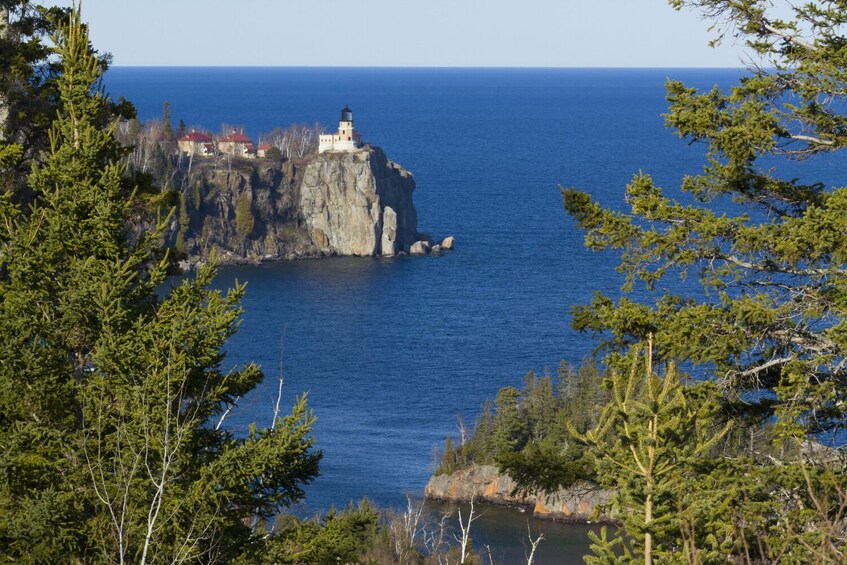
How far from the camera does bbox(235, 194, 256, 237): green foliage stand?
126688 millimetres

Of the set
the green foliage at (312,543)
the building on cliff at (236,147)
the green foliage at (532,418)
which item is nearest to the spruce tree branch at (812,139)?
the green foliage at (312,543)

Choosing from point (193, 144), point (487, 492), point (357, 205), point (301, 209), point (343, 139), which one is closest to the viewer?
point (487, 492)

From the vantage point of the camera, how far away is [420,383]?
233ft

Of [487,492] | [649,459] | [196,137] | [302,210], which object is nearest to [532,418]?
[487,492]

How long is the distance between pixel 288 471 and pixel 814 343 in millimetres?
5544

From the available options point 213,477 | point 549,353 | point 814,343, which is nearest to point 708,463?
point 814,343

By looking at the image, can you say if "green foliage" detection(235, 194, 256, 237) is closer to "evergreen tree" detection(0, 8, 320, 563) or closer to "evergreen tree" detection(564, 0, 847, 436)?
"evergreen tree" detection(0, 8, 320, 563)

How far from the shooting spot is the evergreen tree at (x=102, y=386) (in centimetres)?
1115

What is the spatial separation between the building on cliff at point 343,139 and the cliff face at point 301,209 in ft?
4.74

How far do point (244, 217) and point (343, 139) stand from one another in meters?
14.1

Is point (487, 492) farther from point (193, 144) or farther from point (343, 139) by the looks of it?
point (193, 144)

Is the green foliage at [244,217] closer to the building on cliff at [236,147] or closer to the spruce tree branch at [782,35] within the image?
the building on cliff at [236,147]

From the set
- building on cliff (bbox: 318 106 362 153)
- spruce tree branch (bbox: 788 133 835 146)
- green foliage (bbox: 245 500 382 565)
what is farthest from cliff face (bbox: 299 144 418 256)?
spruce tree branch (bbox: 788 133 835 146)

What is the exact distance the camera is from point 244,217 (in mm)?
126875
